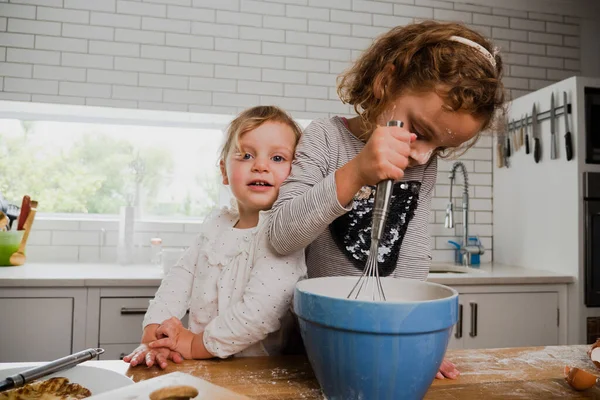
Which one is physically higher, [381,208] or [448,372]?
[381,208]

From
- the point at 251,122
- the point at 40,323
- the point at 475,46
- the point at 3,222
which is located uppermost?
the point at 475,46

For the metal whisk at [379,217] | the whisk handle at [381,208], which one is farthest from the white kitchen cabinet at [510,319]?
the whisk handle at [381,208]

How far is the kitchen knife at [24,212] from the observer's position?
219cm

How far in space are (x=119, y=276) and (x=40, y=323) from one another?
323 mm

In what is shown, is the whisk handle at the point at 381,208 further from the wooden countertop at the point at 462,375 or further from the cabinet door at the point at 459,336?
the cabinet door at the point at 459,336

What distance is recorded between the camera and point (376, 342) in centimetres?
56

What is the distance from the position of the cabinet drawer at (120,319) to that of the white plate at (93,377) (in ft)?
4.00

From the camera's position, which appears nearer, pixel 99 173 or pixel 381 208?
pixel 381 208

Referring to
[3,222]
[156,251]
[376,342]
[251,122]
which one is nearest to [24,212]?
[3,222]

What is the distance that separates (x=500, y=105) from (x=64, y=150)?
2279mm

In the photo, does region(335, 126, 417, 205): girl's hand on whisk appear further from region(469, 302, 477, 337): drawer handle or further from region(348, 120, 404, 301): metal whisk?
region(469, 302, 477, 337): drawer handle

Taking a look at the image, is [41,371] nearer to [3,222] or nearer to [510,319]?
[3,222]

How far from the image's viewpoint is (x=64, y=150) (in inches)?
100

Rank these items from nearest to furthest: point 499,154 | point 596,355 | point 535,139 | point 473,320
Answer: point 596,355
point 473,320
point 535,139
point 499,154
